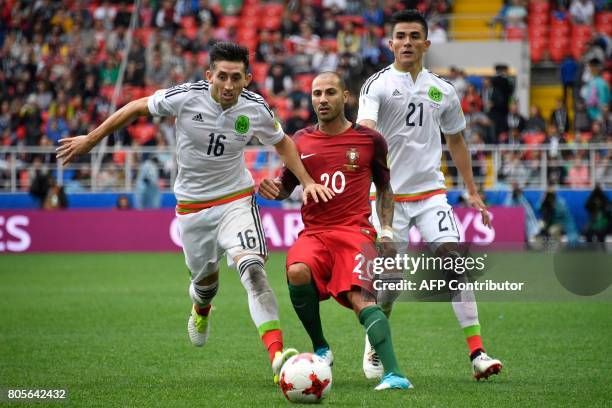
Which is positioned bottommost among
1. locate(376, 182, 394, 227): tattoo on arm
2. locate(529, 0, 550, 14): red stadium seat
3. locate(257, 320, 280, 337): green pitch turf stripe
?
locate(257, 320, 280, 337): green pitch turf stripe

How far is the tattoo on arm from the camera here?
27.4 feet

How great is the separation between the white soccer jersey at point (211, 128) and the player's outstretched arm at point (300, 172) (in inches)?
6.8

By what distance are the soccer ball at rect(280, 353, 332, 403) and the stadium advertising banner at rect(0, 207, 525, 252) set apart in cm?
1631

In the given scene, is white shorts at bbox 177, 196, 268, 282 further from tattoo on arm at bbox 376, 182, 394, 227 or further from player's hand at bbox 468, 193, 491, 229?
player's hand at bbox 468, 193, 491, 229

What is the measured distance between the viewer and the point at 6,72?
3012 centimetres

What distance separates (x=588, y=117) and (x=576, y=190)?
2.56 meters

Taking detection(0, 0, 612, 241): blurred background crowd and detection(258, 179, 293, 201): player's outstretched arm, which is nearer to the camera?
detection(258, 179, 293, 201): player's outstretched arm

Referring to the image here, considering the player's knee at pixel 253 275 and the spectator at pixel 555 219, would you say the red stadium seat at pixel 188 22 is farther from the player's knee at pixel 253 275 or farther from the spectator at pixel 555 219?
the player's knee at pixel 253 275

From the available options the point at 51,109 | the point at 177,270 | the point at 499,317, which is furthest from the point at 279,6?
the point at 499,317

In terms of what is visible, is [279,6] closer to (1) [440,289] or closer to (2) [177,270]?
(2) [177,270]

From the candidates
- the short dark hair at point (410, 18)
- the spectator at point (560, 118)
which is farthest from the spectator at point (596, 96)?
the short dark hair at point (410, 18)

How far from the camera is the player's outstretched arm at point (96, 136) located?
7.96 m

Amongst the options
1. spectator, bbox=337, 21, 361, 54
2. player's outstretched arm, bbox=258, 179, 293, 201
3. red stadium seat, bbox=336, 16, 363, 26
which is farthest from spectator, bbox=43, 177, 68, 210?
player's outstretched arm, bbox=258, 179, 293, 201

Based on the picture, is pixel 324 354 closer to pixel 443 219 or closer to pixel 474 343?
pixel 474 343
